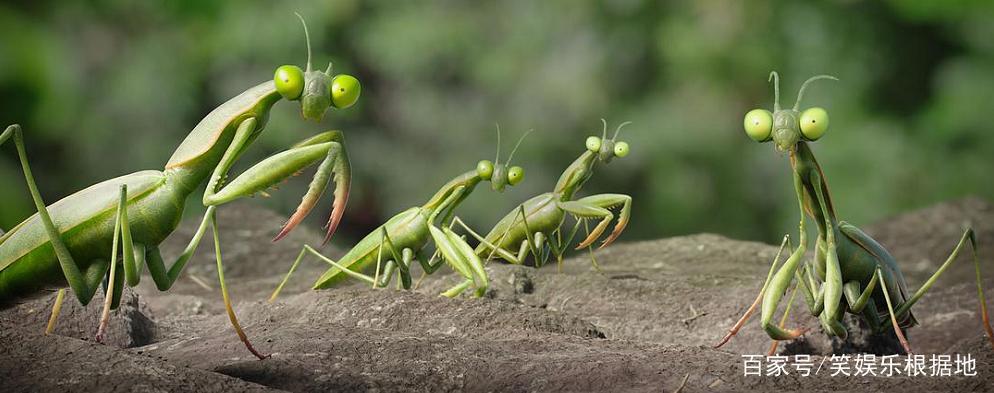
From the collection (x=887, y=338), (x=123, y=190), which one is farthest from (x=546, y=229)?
(x=123, y=190)

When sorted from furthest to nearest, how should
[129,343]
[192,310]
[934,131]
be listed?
[934,131]
[192,310]
[129,343]

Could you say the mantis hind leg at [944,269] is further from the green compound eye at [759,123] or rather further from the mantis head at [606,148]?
the mantis head at [606,148]

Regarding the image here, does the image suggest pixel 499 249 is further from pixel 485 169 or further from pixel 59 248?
pixel 59 248

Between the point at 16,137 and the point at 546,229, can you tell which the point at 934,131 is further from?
the point at 16,137

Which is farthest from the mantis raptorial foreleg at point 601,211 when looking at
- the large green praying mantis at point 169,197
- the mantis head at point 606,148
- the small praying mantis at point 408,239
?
the large green praying mantis at point 169,197

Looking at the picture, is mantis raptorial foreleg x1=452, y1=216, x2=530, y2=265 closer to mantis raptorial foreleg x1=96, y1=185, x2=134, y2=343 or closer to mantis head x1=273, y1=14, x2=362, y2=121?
mantis head x1=273, y1=14, x2=362, y2=121

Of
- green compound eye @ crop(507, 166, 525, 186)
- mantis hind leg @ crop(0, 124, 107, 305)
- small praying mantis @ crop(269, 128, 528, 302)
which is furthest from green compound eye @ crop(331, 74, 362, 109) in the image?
green compound eye @ crop(507, 166, 525, 186)
